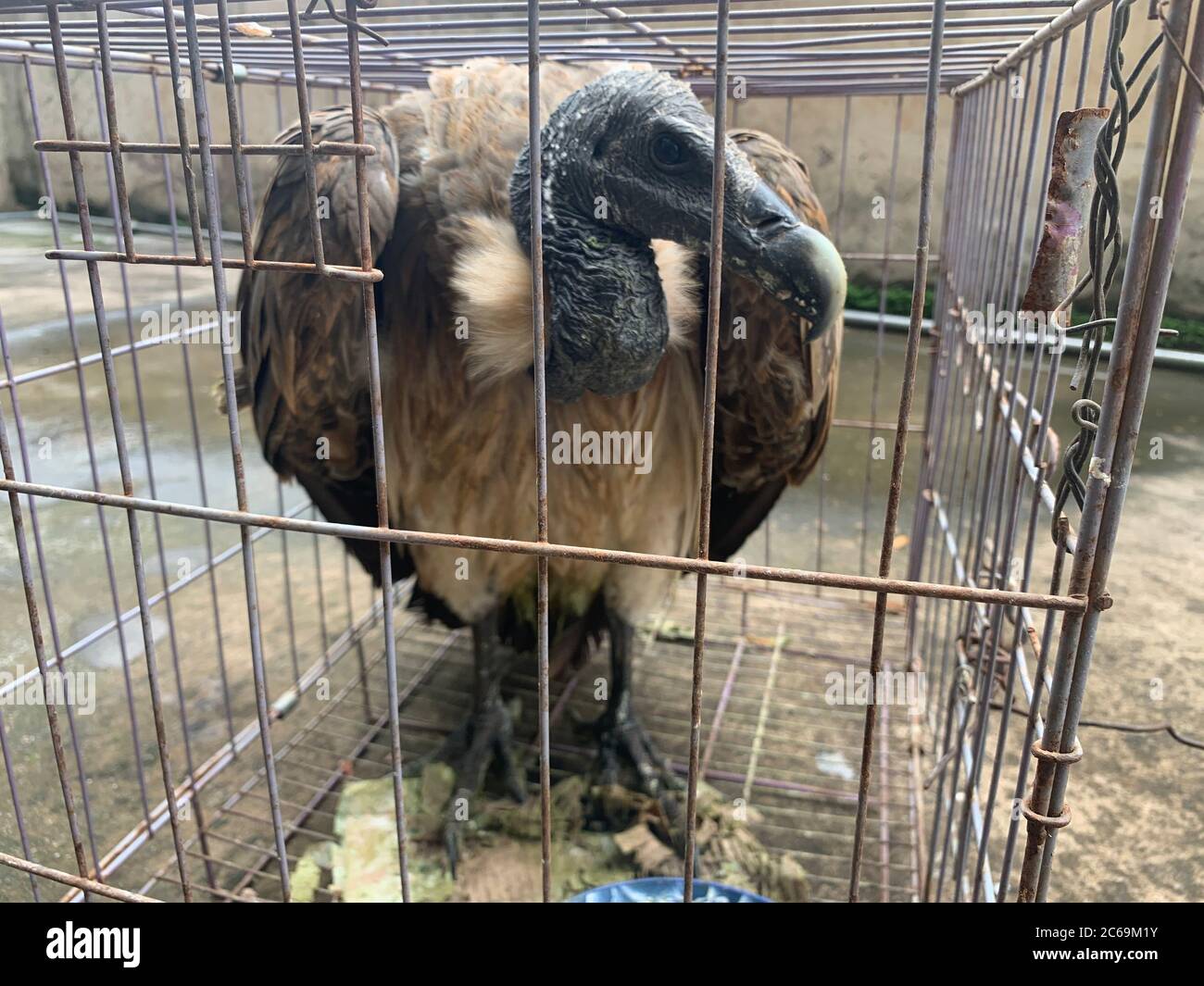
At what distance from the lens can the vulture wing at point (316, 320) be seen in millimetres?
2070

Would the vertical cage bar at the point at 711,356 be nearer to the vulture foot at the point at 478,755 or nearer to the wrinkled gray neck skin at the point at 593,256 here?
the wrinkled gray neck skin at the point at 593,256

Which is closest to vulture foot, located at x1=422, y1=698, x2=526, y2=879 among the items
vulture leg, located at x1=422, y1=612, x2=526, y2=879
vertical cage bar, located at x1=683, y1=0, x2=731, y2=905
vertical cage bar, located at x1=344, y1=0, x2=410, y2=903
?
vulture leg, located at x1=422, y1=612, x2=526, y2=879

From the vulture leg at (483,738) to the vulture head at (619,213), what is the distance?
111 cm

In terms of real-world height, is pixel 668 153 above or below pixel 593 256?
above

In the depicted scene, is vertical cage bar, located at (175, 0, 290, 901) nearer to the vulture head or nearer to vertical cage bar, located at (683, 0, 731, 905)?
vertical cage bar, located at (683, 0, 731, 905)

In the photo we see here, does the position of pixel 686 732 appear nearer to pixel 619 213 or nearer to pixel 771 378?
pixel 771 378

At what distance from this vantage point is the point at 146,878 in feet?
8.25

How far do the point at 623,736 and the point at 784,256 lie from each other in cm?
177

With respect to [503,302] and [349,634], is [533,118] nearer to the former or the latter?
[503,302]

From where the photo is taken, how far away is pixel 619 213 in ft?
6.72

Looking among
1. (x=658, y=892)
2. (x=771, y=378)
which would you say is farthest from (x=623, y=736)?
(x=771, y=378)

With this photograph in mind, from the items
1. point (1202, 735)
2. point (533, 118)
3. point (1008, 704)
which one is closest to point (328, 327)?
point (533, 118)

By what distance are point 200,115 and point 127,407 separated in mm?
5481

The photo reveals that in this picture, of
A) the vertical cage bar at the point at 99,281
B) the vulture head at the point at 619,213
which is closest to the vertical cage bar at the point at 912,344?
the vulture head at the point at 619,213
